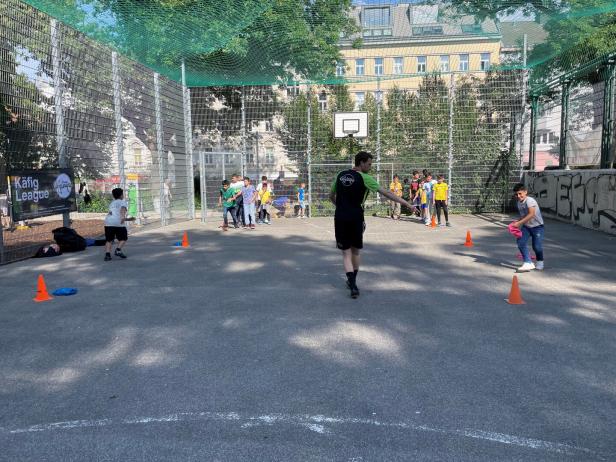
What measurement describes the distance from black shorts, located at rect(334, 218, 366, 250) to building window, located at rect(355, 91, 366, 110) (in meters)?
14.6

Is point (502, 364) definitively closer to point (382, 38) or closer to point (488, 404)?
point (488, 404)

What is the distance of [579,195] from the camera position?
51.1ft

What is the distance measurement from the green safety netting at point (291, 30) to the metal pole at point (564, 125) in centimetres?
80

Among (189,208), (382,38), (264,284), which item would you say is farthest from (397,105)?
(264,284)

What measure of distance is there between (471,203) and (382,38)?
413 inches

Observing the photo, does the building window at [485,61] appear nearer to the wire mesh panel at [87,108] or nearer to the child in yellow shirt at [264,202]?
the child in yellow shirt at [264,202]

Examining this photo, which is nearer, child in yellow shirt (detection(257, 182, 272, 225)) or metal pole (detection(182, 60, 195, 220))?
child in yellow shirt (detection(257, 182, 272, 225))

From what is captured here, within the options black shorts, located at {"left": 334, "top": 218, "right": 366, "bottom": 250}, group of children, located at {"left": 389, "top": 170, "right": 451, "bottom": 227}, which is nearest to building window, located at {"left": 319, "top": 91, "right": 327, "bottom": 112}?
group of children, located at {"left": 389, "top": 170, "right": 451, "bottom": 227}

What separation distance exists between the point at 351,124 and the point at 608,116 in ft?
29.5

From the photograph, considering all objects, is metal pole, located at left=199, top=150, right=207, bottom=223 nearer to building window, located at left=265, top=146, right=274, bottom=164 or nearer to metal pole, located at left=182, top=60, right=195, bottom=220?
metal pole, located at left=182, top=60, right=195, bottom=220

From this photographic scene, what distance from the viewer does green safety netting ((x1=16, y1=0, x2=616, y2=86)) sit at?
13523 millimetres

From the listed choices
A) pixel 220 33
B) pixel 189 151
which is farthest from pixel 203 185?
pixel 220 33

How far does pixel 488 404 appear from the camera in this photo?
3.79 m

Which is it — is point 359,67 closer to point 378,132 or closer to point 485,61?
point 485,61
